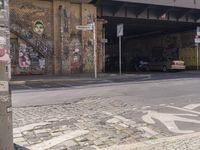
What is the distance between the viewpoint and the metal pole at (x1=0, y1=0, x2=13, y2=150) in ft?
15.8

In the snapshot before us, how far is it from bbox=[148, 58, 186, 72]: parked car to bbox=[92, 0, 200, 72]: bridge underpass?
3.67 metres

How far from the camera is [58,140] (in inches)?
299

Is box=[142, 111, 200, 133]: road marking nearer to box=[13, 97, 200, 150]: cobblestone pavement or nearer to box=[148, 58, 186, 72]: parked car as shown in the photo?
box=[13, 97, 200, 150]: cobblestone pavement

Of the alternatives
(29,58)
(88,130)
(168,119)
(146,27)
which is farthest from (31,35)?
(88,130)

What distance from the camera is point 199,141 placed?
7.33 m

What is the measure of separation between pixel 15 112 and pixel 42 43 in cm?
1817

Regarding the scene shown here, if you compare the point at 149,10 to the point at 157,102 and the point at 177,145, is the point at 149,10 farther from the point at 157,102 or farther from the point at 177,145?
the point at 177,145

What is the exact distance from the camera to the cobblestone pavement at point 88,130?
23.7 feet

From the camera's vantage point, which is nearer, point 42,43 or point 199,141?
point 199,141

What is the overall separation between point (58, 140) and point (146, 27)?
37.5 meters

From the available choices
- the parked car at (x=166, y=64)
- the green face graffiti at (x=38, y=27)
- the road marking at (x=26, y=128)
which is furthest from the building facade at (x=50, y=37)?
the road marking at (x=26, y=128)

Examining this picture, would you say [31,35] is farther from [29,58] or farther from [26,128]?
[26,128]

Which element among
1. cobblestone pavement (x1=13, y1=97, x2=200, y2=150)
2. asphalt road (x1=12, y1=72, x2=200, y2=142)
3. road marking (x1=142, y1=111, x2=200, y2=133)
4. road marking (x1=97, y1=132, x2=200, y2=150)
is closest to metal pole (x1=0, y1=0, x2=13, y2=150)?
cobblestone pavement (x1=13, y1=97, x2=200, y2=150)

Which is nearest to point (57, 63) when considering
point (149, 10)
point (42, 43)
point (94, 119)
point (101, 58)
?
point (42, 43)
